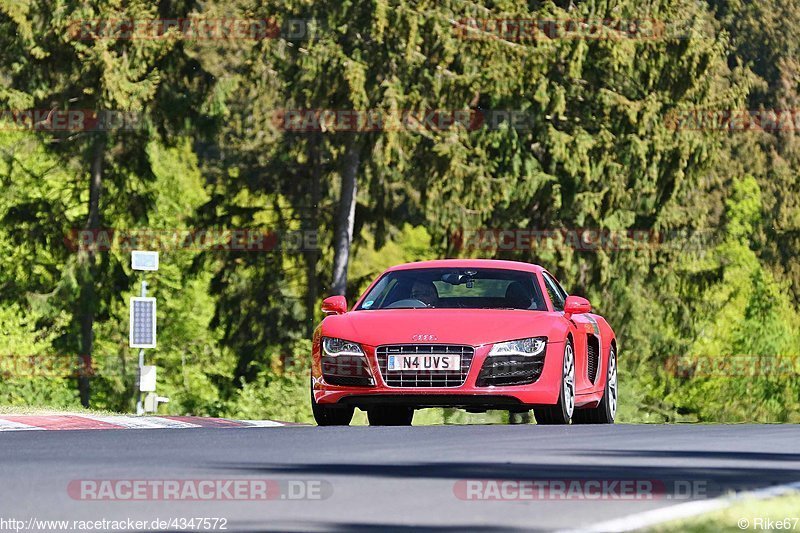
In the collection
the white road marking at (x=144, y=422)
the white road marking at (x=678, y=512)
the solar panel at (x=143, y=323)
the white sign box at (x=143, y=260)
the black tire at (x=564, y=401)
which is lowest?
the solar panel at (x=143, y=323)

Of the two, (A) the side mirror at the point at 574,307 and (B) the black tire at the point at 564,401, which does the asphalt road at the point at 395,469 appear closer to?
(B) the black tire at the point at 564,401

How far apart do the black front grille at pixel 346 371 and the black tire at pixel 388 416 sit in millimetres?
1480

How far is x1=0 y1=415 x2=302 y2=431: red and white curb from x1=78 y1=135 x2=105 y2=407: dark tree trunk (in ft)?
94.9

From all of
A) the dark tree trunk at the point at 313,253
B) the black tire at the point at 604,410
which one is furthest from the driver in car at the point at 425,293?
the dark tree trunk at the point at 313,253

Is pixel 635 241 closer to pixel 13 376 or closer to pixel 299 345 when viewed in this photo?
pixel 299 345

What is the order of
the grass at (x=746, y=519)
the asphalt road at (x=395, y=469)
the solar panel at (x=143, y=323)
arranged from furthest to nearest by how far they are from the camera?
1. the solar panel at (x=143, y=323)
2. the asphalt road at (x=395, y=469)
3. the grass at (x=746, y=519)

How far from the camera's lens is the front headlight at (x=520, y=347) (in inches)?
649

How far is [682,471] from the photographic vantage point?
10992mm

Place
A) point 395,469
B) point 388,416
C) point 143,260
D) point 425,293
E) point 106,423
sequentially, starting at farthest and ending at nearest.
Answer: point 143,260 → point 388,416 → point 106,423 → point 425,293 → point 395,469

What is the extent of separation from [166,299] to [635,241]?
21622 millimetres

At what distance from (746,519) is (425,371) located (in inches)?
326

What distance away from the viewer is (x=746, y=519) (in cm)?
→ 830

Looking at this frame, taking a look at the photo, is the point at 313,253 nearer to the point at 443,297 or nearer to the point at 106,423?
the point at 106,423

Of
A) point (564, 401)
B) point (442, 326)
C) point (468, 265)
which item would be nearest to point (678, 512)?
point (442, 326)
